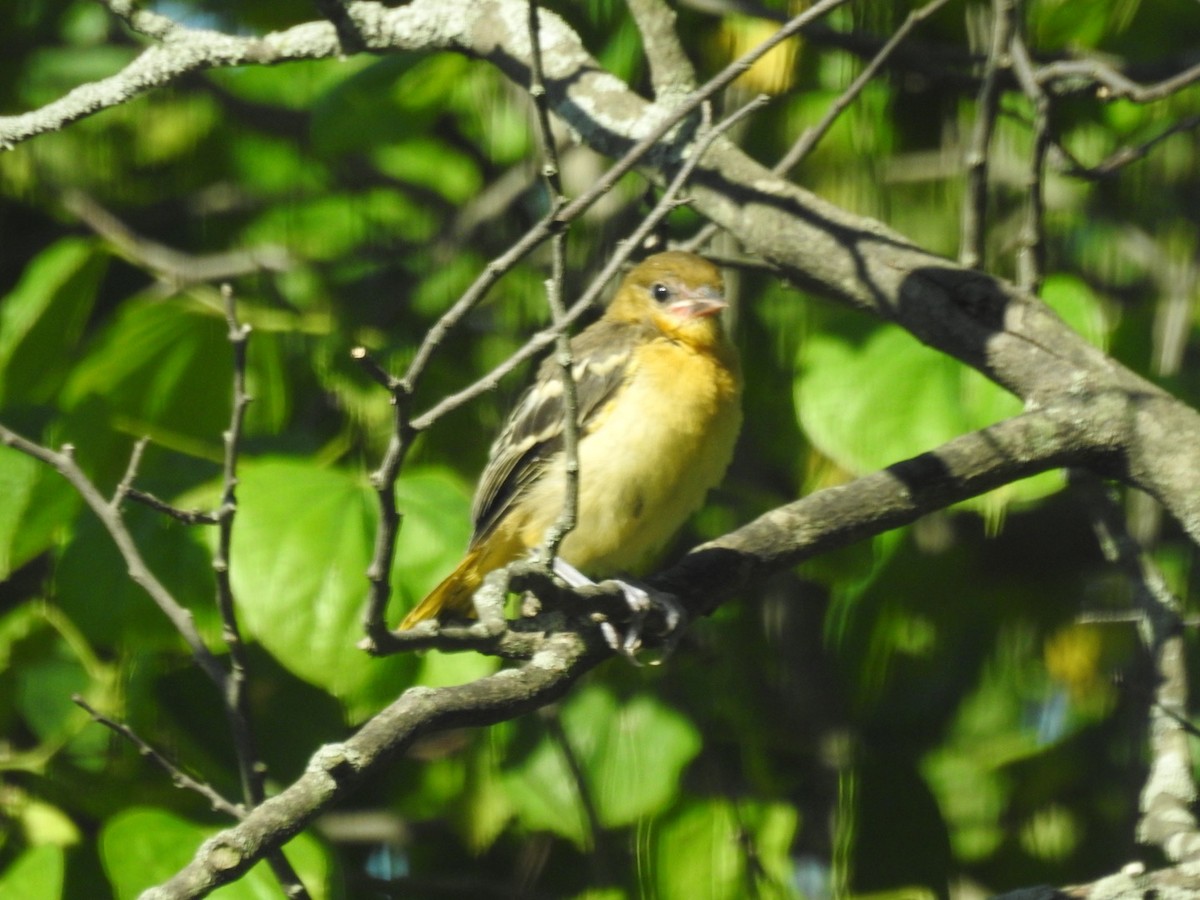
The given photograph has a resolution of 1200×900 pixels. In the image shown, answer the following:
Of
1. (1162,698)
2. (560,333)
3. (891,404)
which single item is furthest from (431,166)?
(1162,698)

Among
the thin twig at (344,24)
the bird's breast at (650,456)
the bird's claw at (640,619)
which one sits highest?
the thin twig at (344,24)

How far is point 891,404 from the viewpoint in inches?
143

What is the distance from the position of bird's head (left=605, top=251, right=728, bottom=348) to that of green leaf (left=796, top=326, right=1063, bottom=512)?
720 millimetres

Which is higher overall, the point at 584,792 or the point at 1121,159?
the point at 1121,159

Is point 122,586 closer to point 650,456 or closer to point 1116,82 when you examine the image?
point 650,456

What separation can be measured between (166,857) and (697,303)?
2.18 m

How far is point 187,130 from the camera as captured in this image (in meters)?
5.53

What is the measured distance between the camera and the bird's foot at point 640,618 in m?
2.99

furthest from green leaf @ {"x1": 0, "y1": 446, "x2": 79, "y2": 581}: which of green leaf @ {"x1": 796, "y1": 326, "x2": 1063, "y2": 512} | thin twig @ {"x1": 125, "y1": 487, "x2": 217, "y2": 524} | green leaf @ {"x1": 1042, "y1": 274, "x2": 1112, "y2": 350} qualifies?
green leaf @ {"x1": 1042, "y1": 274, "x2": 1112, "y2": 350}

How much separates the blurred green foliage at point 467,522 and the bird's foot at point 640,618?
55 centimetres

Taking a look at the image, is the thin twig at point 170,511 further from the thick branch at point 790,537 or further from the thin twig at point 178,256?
the thin twig at point 178,256

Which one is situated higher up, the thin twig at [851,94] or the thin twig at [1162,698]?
the thin twig at [851,94]

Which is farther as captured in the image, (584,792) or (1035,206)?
(584,792)

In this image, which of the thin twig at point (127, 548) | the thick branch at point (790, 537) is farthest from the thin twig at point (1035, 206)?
the thin twig at point (127, 548)
